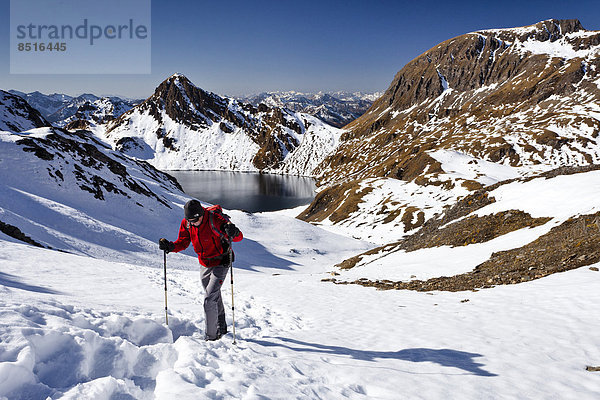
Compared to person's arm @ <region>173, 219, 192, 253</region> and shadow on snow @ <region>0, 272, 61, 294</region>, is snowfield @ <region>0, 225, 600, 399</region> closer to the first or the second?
shadow on snow @ <region>0, 272, 61, 294</region>

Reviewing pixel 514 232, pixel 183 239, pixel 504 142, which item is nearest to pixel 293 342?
pixel 183 239

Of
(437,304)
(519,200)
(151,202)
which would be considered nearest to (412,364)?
(437,304)

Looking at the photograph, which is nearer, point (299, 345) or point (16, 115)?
point (299, 345)

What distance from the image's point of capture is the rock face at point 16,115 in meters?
98.8

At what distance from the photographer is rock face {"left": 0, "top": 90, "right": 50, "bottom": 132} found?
98781 mm

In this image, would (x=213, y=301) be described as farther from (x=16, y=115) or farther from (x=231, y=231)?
(x=16, y=115)

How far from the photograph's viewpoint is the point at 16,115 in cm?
11106

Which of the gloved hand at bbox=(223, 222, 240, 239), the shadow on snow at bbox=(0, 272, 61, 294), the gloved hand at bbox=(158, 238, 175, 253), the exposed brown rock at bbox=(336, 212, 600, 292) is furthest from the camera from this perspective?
the exposed brown rock at bbox=(336, 212, 600, 292)

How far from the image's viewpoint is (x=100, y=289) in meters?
10.9

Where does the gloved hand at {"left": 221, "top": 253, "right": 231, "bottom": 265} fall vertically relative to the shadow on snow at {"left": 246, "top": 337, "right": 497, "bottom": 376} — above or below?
above

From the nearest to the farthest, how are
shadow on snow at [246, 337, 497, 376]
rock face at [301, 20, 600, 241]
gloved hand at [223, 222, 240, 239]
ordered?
shadow on snow at [246, 337, 497, 376], gloved hand at [223, 222, 240, 239], rock face at [301, 20, 600, 241]

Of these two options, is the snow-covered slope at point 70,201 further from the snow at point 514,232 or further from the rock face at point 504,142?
the rock face at point 504,142

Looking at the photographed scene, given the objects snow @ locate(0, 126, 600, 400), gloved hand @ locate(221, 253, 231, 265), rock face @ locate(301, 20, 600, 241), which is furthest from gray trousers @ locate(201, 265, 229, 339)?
rock face @ locate(301, 20, 600, 241)

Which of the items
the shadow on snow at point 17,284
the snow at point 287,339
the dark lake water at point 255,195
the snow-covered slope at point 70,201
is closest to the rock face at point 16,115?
the dark lake water at point 255,195
